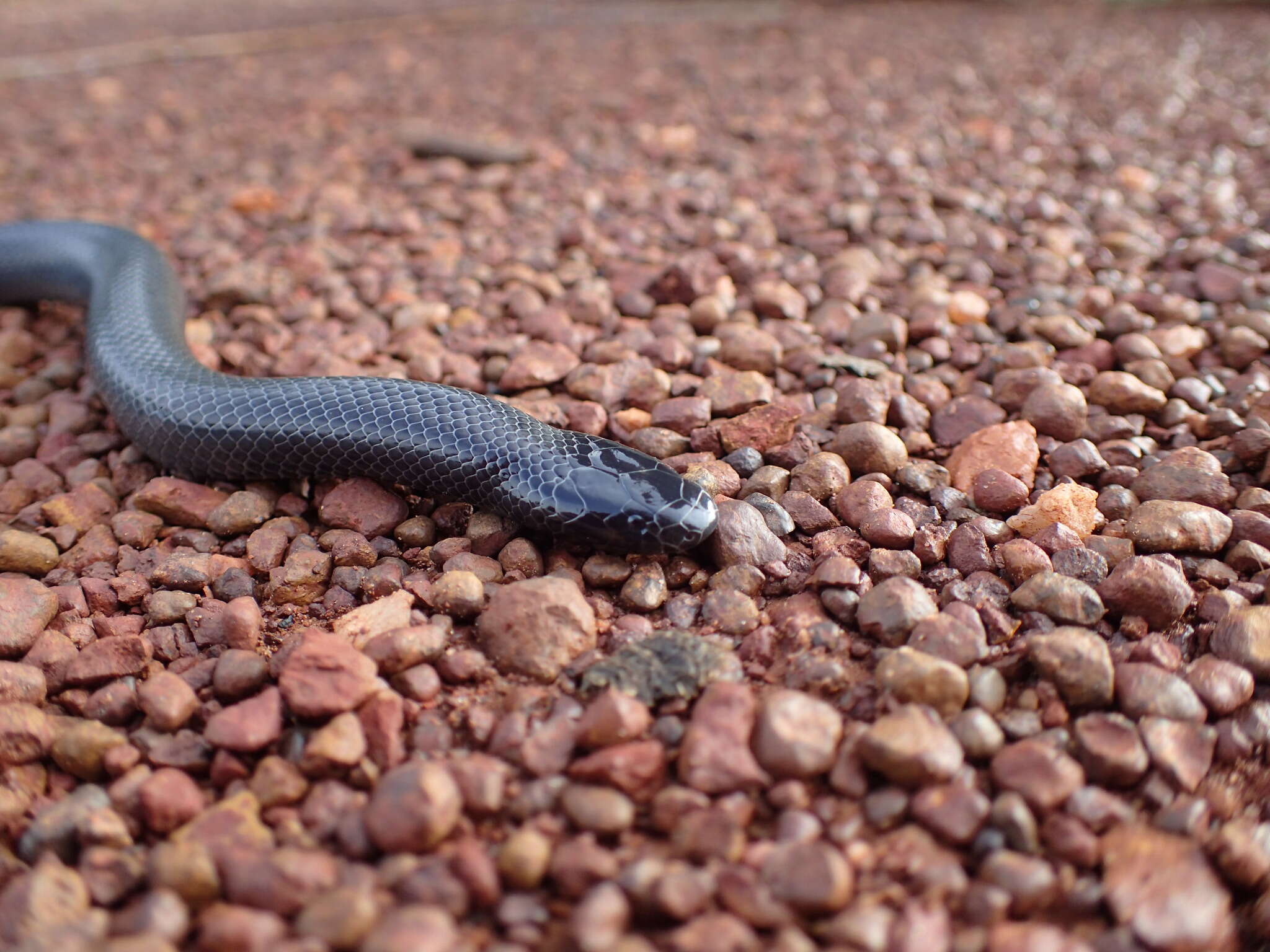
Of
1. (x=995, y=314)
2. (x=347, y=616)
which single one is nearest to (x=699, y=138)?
(x=995, y=314)

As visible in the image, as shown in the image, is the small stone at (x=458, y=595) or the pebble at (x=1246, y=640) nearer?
the pebble at (x=1246, y=640)

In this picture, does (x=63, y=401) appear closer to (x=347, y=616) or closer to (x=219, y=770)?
(x=347, y=616)

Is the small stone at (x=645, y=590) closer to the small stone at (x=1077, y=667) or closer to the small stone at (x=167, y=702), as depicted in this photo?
the small stone at (x=1077, y=667)

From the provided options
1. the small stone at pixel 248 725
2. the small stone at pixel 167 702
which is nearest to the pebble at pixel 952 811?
the small stone at pixel 248 725

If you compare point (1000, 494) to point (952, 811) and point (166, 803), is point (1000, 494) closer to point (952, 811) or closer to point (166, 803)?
point (952, 811)

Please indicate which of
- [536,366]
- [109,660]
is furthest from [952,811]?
[536,366]
